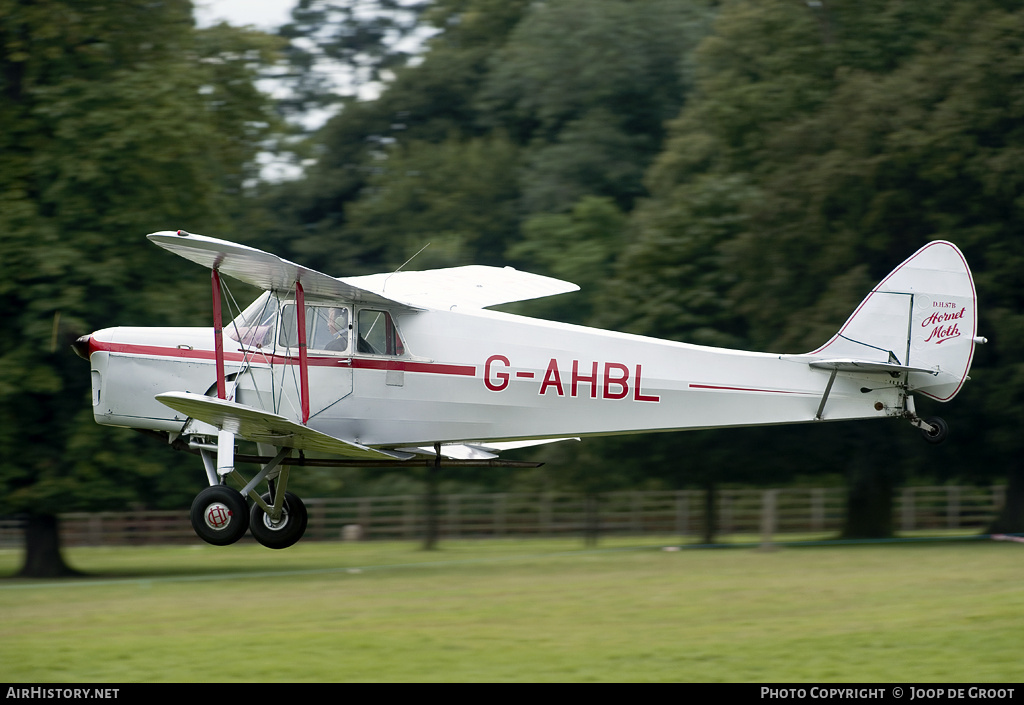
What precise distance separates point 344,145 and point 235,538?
4337 centimetres

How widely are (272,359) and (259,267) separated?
1049mm

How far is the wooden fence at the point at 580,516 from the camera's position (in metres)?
37.5

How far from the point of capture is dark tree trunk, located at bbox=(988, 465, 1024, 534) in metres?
31.8

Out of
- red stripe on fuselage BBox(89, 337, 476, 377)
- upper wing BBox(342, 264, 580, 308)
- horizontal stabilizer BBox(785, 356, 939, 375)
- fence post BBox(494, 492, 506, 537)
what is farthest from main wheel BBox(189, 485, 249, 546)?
fence post BBox(494, 492, 506, 537)

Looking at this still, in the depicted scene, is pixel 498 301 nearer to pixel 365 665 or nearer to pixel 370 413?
pixel 370 413

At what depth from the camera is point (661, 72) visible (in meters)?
46.9

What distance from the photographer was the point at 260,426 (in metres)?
11.1

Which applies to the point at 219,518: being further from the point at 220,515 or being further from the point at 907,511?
the point at 907,511

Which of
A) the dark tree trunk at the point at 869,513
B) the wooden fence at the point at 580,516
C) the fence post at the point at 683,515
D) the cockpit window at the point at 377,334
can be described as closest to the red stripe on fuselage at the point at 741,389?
the cockpit window at the point at 377,334

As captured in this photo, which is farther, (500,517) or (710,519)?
(500,517)

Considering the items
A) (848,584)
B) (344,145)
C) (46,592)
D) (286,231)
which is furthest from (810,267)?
(344,145)

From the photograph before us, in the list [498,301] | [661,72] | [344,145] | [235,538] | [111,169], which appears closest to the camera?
[235,538]

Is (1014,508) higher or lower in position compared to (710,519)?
higher

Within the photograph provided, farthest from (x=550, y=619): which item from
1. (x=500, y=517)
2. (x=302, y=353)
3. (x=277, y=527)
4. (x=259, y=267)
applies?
(x=500, y=517)
